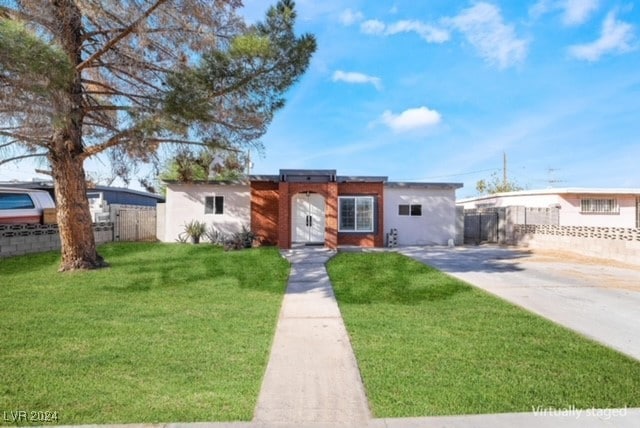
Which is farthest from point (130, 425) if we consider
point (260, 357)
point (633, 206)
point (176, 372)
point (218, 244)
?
point (633, 206)

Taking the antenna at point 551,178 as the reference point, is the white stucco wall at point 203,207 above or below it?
below

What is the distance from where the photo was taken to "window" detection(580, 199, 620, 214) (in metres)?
18.1

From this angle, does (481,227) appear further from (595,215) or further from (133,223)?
(133,223)

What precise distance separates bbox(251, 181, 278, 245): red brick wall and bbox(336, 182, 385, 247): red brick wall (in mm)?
2903

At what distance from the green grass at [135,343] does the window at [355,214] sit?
714 cm

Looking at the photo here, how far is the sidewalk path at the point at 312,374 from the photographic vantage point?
288 cm

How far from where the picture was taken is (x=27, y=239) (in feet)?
37.6

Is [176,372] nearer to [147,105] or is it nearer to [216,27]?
[147,105]

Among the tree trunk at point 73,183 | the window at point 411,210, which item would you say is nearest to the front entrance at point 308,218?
the window at point 411,210

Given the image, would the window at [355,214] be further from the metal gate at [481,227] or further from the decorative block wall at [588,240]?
the decorative block wall at [588,240]

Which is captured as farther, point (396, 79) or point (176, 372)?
point (396, 79)

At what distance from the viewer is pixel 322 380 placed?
3.50 m

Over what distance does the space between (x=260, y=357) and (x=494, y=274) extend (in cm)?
726

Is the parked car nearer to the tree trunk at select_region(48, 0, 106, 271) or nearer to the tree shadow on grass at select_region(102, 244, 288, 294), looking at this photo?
the tree shadow on grass at select_region(102, 244, 288, 294)
